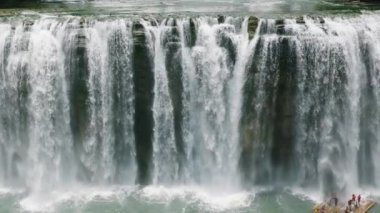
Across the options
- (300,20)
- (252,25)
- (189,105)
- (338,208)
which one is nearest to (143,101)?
(189,105)

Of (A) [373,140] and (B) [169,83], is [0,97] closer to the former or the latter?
(B) [169,83]

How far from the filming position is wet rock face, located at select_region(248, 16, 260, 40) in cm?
2183

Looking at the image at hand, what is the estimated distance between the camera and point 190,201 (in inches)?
814

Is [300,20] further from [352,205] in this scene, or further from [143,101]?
[352,205]

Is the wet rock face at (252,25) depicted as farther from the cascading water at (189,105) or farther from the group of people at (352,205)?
the group of people at (352,205)

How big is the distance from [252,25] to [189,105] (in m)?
3.95

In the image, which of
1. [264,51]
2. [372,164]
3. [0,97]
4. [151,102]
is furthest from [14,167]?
[372,164]

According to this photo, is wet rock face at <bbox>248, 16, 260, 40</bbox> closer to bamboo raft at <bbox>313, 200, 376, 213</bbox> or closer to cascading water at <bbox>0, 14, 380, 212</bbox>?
cascading water at <bbox>0, 14, 380, 212</bbox>

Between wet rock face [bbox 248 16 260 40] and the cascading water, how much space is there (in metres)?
0.04

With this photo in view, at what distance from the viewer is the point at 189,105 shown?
21.9 m

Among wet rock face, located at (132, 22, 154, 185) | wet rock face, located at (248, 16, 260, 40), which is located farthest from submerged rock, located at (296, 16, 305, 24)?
wet rock face, located at (132, 22, 154, 185)

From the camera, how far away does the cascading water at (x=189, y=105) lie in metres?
21.5

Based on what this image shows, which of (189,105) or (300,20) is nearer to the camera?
(189,105)

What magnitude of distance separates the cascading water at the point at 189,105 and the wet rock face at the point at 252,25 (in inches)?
1.7
